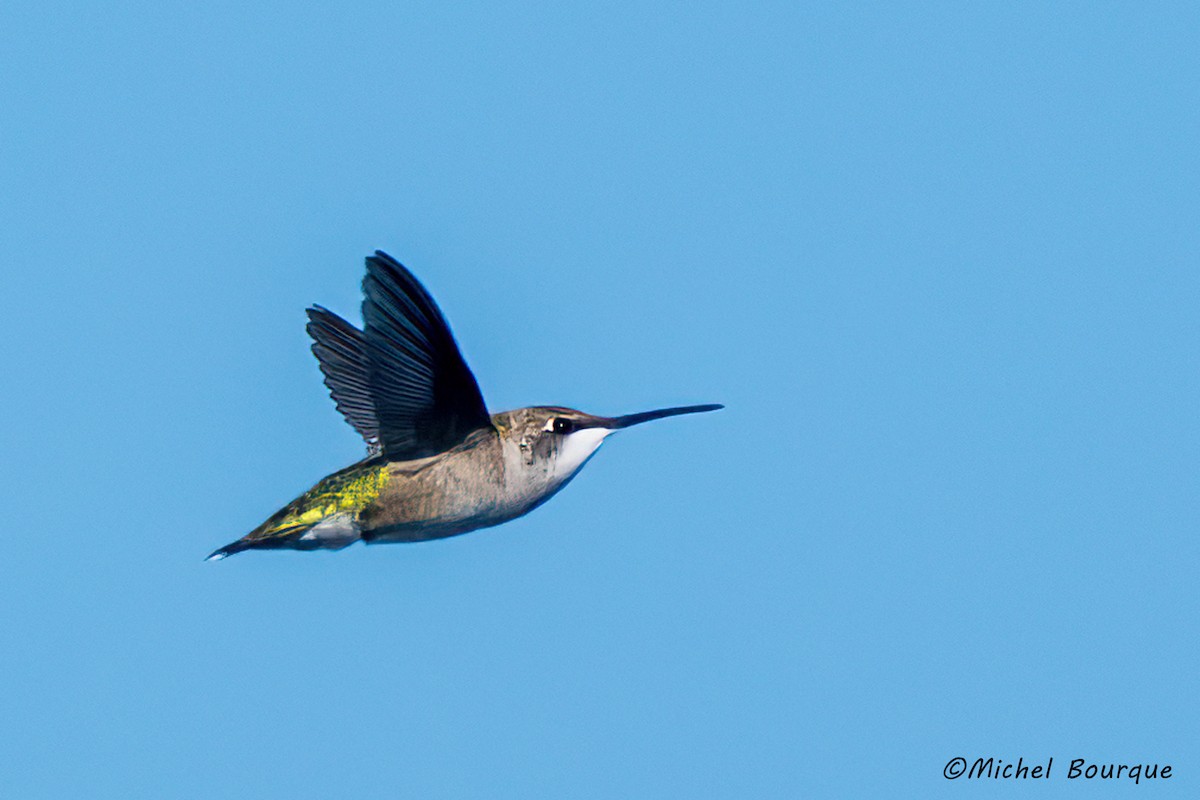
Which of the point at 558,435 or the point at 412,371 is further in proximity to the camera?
the point at 558,435

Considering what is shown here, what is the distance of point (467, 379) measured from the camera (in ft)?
26.3

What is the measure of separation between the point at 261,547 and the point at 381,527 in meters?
0.80

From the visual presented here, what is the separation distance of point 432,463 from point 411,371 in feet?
2.25

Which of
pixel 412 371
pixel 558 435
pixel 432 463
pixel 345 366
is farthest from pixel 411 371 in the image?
pixel 345 366

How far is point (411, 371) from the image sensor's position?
8125mm

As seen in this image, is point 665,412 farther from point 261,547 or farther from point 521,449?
point 261,547

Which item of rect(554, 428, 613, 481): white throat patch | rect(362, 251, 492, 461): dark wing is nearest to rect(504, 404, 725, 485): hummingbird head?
rect(554, 428, 613, 481): white throat patch

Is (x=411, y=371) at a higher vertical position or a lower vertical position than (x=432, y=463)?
higher

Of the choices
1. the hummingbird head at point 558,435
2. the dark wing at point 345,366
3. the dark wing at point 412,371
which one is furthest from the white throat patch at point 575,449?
the dark wing at point 345,366

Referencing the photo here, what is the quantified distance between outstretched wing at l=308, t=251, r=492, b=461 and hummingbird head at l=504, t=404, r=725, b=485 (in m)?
0.30

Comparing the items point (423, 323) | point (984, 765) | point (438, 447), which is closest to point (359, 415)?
point (438, 447)

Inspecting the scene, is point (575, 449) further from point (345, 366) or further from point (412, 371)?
point (345, 366)

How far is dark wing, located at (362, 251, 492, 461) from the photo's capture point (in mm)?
7641

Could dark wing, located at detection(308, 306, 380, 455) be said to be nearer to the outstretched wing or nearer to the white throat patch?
the outstretched wing
